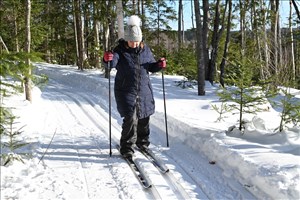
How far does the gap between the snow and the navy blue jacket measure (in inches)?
33.8

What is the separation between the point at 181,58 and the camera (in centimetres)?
2008

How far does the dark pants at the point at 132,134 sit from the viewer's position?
5418 millimetres

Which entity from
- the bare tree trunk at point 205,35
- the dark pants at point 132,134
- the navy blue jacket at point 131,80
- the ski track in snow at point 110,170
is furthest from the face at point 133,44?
the bare tree trunk at point 205,35

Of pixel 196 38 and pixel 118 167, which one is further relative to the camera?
pixel 196 38

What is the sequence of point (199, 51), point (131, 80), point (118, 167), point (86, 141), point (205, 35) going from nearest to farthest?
point (118, 167), point (131, 80), point (86, 141), point (199, 51), point (205, 35)

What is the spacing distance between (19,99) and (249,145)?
22.0 ft

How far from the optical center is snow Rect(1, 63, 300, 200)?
13.0 ft

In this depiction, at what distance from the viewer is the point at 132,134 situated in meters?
5.54

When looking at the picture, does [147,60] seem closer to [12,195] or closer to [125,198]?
[125,198]

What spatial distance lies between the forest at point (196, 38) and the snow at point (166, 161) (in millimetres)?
1138

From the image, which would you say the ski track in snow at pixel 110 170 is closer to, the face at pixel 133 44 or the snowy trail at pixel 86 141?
the snowy trail at pixel 86 141

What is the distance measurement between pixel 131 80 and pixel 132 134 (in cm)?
94

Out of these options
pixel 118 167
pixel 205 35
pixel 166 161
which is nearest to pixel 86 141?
pixel 118 167

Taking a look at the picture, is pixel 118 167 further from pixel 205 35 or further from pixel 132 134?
pixel 205 35
